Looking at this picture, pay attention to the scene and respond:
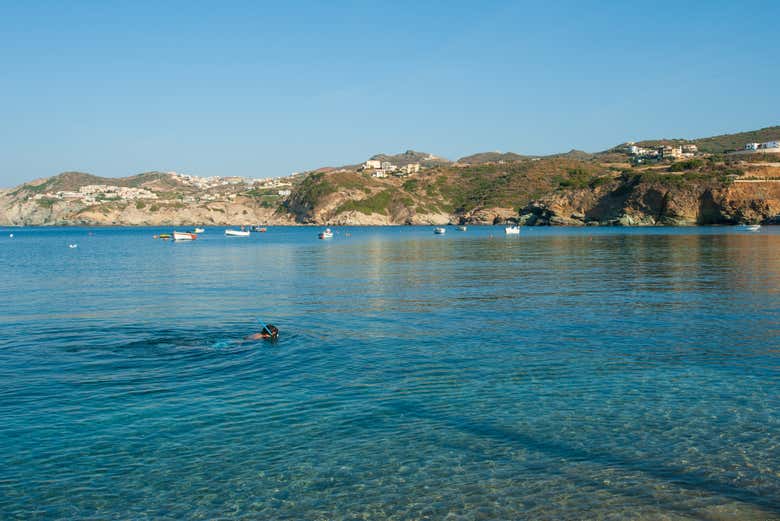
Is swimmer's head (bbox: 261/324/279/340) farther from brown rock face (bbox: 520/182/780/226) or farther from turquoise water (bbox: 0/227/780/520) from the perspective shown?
brown rock face (bbox: 520/182/780/226)

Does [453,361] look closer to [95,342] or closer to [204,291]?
[95,342]

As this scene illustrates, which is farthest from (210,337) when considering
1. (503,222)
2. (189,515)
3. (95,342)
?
(503,222)

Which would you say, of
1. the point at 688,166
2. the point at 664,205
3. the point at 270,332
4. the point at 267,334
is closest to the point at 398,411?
the point at 270,332

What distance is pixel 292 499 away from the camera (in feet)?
26.9

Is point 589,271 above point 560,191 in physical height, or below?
below

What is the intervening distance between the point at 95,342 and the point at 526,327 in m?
13.9

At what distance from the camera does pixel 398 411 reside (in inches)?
459

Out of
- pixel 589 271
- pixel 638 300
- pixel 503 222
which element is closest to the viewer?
pixel 638 300

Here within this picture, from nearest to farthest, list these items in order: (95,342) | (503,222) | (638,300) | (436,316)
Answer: (95,342) < (436,316) < (638,300) < (503,222)

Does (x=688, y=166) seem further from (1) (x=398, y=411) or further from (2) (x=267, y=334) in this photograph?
(1) (x=398, y=411)

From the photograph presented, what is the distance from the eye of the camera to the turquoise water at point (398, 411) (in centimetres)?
826

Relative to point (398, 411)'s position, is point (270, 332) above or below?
above

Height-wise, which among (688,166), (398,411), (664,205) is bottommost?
(398,411)

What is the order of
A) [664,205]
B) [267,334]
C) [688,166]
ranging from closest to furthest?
[267,334]
[664,205]
[688,166]
